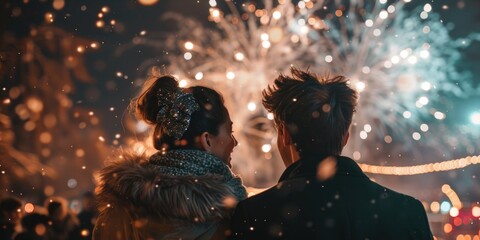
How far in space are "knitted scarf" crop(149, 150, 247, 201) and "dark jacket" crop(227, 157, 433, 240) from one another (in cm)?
25

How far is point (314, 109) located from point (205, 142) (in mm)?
637

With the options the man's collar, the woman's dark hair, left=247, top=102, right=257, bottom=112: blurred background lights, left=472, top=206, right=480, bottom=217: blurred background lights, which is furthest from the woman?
left=472, top=206, right=480, bottom=217: blurred background lights

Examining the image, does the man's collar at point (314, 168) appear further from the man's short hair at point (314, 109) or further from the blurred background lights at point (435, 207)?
the blurred background lights at point (435, 207)

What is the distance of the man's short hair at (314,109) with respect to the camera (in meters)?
3.72

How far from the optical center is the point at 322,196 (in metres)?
3.59

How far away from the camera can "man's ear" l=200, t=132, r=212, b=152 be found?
399 centimetres

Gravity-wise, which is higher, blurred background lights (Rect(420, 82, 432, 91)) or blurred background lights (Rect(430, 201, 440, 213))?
blurred background lights (Rect(420, 82, 432, 91))

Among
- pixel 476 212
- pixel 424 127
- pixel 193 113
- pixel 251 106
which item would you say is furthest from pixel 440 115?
pixel 193 113

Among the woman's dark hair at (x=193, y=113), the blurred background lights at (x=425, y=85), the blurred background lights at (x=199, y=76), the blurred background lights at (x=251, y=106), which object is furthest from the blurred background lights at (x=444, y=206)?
the woman's dark hair at (x=193, y=113)

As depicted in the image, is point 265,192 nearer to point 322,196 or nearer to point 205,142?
point 322,196

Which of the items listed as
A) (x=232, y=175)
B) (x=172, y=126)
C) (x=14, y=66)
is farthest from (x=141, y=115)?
(x=14, y=66)

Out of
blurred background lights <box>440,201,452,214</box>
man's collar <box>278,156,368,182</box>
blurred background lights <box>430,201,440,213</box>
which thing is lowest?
blurred background lights <box>430,201,440,213</box>

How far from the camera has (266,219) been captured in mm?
3645

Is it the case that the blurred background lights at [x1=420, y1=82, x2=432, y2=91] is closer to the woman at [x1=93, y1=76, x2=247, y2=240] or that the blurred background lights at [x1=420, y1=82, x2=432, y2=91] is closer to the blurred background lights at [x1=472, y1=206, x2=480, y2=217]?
the blurred background lights at [x1=472, y1=206, x2=480, y2=217]
